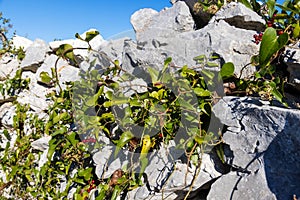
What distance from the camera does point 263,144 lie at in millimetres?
1063

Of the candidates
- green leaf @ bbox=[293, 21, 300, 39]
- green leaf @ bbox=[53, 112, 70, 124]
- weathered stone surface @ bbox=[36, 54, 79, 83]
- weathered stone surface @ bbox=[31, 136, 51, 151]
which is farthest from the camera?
weathered stone surface @ bbox=[36, 54, 79, 83]

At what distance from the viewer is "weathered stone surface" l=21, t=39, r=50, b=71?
2.46 m

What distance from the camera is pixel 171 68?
54.8 inches

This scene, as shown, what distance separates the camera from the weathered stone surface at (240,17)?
64.1 inches

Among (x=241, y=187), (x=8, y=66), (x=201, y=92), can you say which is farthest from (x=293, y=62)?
(x=8, y=66)

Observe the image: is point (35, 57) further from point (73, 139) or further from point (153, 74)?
point (153, 74)

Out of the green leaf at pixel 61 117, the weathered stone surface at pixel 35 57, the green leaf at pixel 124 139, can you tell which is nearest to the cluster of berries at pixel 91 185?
the green leaf at pixel 124 139

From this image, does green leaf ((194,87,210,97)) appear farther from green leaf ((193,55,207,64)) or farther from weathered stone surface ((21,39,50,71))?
weathered stone surface ((21,39,50,71))

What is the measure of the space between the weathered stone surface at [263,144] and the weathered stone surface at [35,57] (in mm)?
1720

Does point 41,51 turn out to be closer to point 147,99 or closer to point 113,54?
point 113,54

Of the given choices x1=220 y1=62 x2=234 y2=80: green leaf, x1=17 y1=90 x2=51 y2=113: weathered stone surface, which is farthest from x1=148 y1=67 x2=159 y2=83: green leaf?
x1=17 y1=90 x2=51 y2=113: weathered stone surface

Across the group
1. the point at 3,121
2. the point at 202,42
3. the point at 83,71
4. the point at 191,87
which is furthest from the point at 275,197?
the point at 3,121

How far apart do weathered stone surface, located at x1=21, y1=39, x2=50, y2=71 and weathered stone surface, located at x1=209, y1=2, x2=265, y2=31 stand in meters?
1.39

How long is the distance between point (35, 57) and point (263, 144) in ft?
6.40
